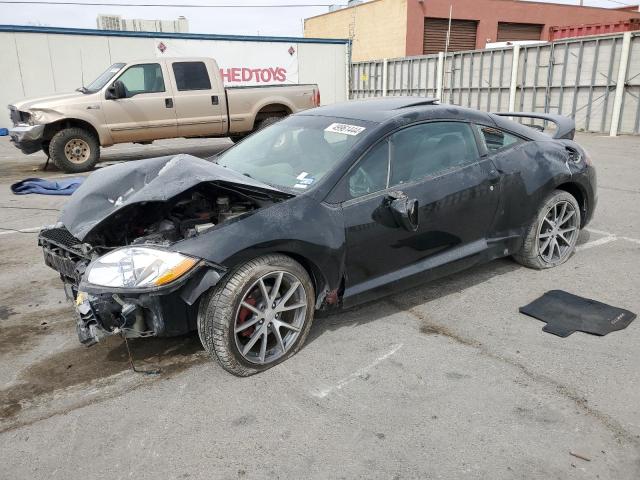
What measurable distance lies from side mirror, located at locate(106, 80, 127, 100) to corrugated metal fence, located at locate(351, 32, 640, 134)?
11.9 m

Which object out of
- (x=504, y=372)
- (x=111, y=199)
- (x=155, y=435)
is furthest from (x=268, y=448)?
(x=111, y=199)

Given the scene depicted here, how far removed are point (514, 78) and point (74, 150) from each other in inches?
510

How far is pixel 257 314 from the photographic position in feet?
9.98

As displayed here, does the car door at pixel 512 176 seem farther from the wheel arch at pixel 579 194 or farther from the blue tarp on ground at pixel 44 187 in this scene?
the blue tarp on ground at pixel 44 187

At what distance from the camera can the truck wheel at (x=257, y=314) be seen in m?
2.88

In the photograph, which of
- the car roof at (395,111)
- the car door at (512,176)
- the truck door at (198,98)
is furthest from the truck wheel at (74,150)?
Result: the car door at (512,176)

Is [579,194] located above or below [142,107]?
below

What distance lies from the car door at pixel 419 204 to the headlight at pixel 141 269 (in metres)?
1.07

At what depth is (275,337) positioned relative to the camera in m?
3.20

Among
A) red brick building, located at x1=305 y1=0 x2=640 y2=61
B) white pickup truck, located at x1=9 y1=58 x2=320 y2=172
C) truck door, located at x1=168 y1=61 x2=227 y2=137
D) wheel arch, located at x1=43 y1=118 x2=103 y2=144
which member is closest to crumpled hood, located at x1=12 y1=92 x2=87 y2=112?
white pickup truck, located at x1=9 y1=58 x2=320 y2=172

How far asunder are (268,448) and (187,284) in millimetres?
934

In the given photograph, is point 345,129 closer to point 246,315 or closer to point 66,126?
point 246,315

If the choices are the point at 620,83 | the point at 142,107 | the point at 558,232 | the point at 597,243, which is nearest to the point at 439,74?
the point at 620,83

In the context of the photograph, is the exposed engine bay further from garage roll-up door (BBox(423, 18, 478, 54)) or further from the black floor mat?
garage roll-up door (BBox(423, 18, 478, 54))
